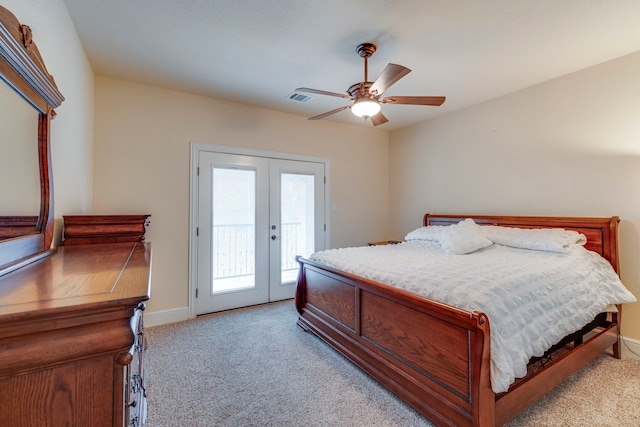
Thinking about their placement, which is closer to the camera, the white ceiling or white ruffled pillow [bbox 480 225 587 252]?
the white ceiling

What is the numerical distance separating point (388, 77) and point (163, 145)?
2519mm

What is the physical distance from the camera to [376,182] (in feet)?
15.8

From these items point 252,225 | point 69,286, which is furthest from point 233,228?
point 69,286

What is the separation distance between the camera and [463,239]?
295 centimetres

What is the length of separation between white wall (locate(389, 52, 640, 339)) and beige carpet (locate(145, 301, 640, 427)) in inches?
43.8

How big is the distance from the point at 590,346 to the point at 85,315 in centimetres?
314

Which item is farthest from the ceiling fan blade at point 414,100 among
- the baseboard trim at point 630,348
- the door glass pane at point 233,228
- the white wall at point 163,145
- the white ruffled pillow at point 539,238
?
the baseboard trim at point 630,348

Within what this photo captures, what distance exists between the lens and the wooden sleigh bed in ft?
4.84

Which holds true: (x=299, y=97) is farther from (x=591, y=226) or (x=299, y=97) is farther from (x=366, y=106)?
(x=591, y=226)

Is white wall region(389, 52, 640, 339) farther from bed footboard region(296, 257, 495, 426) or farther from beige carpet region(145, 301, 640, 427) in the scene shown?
bed footboard region(296, 257, 495, 426)

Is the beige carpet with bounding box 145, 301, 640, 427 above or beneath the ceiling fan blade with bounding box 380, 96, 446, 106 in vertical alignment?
beneath

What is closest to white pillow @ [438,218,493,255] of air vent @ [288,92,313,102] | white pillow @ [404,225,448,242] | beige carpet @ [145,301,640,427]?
white pillow @ [404,225,448,242]

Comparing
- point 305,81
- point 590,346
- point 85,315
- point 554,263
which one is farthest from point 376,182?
point 85,315

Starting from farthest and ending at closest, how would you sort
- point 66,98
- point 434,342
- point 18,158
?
point 66,98, point 434,342, point 18,158
